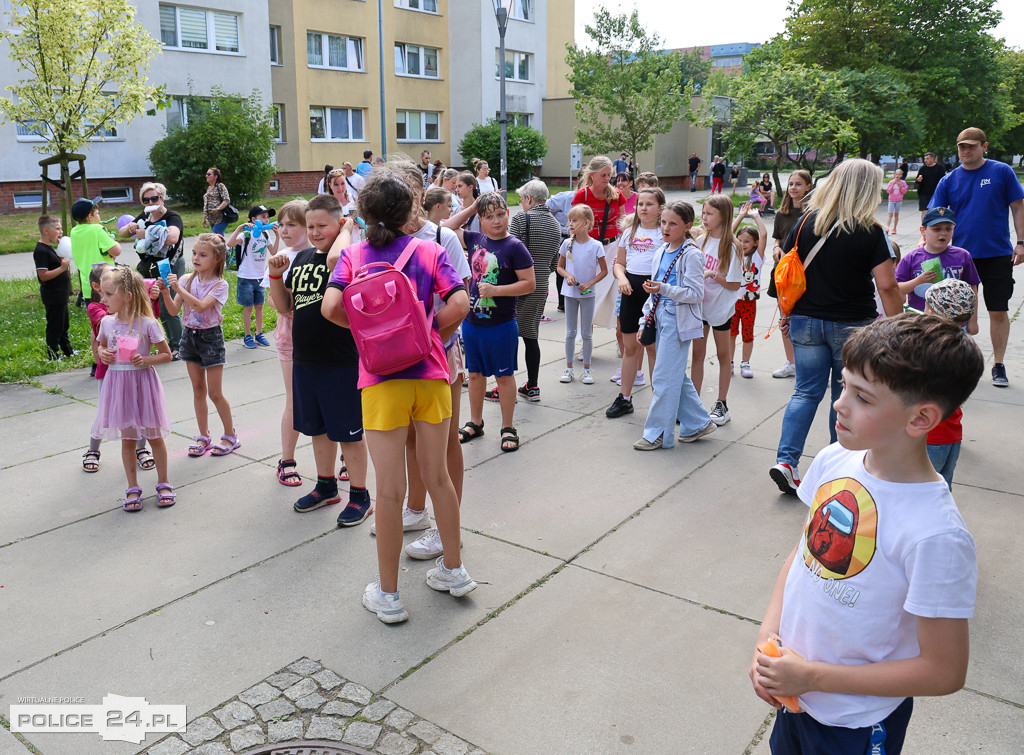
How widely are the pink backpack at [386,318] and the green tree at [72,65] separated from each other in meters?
12.4

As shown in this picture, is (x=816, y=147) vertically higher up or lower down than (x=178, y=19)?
lower down

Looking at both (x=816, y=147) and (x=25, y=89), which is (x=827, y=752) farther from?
(x=816, y=147)

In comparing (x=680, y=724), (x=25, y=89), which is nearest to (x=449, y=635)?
(x=680, y=724)

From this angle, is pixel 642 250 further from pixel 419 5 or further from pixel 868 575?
pixel 419 5

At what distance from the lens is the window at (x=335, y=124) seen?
32.0 m

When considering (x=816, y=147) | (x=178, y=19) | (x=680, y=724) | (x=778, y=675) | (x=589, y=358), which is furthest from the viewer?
(x=816, y=147)

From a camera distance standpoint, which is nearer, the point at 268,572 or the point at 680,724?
the point at 680,724

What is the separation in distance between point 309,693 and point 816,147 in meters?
29.4

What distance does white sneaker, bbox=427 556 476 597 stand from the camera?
3936mm

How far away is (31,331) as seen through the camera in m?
9.95

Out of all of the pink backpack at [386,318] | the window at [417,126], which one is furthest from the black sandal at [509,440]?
the window at [417,126]

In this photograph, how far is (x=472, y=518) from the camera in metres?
4.87

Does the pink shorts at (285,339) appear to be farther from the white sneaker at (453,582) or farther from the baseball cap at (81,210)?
the baseball cap at (81,210)

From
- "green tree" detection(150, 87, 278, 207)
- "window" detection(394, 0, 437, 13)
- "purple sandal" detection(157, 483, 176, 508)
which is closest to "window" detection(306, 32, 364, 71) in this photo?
"window" detection(394, 0, 437, 13)
